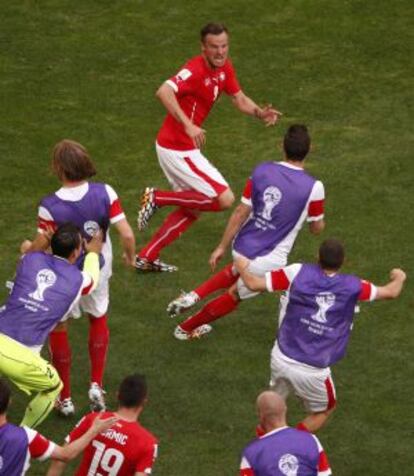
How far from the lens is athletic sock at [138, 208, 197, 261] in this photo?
14.1 metres

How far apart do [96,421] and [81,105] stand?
28.8ft

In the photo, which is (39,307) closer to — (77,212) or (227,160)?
(77,212)

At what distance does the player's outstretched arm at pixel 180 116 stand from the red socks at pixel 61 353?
2.64 metres

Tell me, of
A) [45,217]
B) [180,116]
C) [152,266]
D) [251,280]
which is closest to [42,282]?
[45,217]

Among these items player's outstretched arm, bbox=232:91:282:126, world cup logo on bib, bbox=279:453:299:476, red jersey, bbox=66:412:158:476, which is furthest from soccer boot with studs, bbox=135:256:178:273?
world cup logo on bib, bbox=279:453:299:476

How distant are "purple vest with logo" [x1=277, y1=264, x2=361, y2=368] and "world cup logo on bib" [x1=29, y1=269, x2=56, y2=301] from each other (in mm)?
1831

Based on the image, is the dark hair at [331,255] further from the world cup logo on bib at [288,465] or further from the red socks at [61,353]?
the red socks at [61,353]

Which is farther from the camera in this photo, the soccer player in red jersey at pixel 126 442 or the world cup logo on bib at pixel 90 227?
the world cup logo on bib at pixel 90 227

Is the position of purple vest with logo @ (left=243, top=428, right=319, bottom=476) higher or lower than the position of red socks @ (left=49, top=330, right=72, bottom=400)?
higher

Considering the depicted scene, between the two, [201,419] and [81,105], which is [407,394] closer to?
[201,419]

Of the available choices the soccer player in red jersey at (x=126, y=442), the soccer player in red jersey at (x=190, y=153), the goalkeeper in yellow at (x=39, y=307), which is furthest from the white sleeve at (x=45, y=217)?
the soccer player in red jersey at (x=190, y=153)

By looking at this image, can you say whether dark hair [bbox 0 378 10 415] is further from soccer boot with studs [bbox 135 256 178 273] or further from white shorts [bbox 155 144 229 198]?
white shorts [bbox 155 144 229 198]

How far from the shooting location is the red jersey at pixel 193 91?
542 inches

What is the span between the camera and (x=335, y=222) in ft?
48.7
